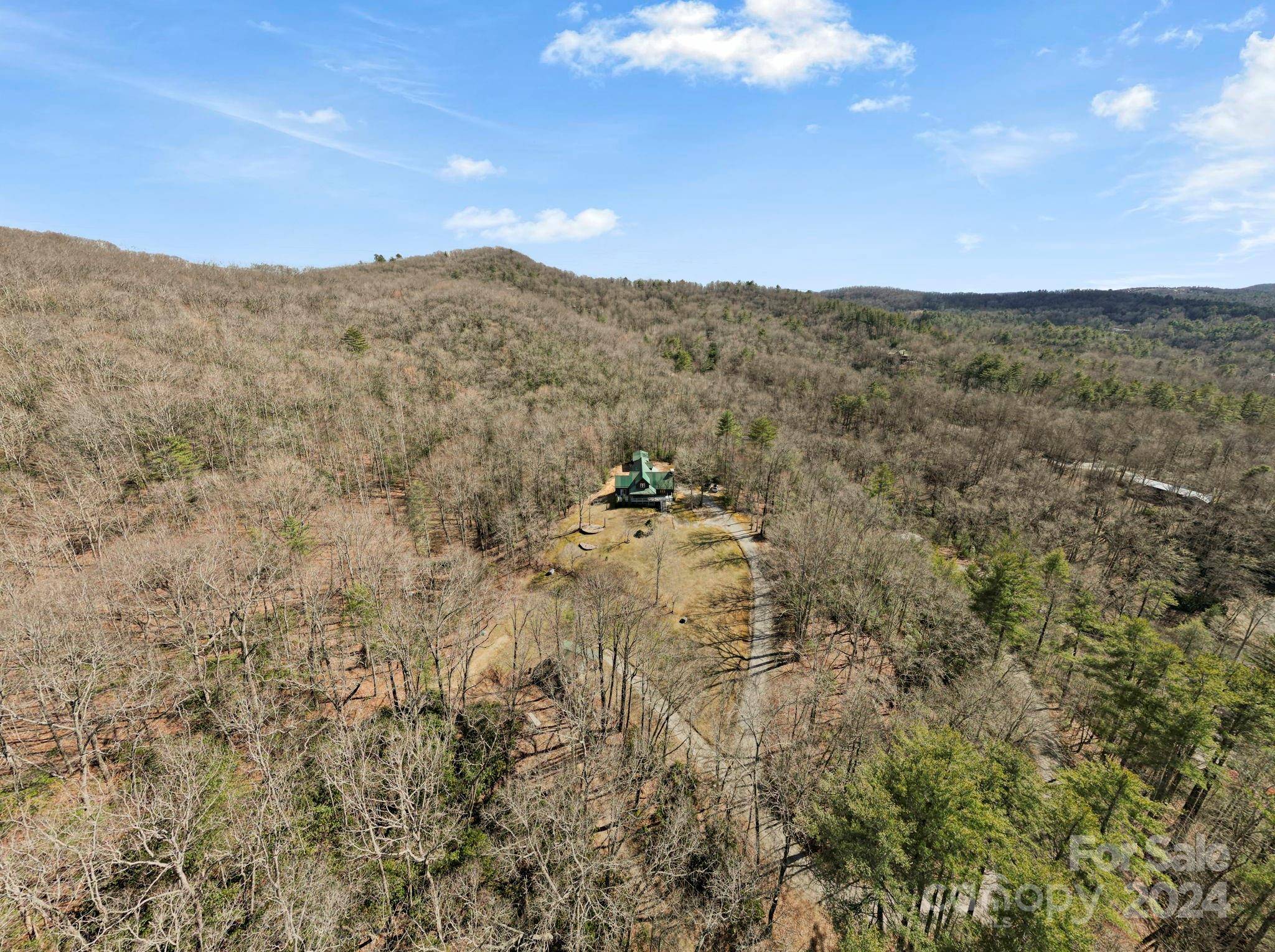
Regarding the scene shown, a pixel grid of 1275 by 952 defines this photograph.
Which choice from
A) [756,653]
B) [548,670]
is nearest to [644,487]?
[756,653]

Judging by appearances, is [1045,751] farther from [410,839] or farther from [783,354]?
[783,354]

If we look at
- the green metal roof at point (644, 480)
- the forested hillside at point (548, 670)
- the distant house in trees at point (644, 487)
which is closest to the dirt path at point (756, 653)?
the forested hillside at point (548, 670)

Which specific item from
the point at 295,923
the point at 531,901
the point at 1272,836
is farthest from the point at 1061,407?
the point at 295,923

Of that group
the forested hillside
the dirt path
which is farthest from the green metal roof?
the dirt path

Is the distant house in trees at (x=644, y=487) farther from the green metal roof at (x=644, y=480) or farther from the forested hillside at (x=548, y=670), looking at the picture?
the forested hillside at (x=548, y=670)

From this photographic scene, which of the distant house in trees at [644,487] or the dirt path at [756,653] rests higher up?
the distant house in trees at [644,487]

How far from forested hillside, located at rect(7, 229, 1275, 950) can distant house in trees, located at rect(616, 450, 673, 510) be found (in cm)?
485

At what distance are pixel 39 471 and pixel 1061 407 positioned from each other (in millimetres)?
183095

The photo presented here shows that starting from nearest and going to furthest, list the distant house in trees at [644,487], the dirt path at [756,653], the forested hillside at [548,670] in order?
the forested hillside at [548,670], the dirt path at [756,653], the distant house in trees at [644,487]

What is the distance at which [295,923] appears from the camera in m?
18.6

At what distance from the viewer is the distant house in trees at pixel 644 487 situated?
72.1 m

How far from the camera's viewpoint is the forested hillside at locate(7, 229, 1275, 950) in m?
22.4

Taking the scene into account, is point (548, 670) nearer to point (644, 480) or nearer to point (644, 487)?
point (644, 487)

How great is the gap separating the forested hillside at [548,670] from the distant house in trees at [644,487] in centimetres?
485
